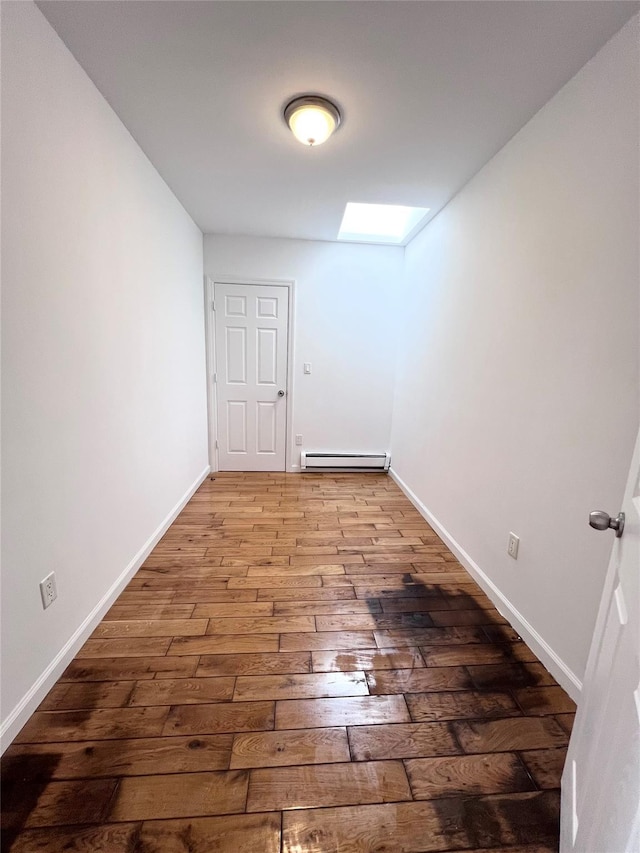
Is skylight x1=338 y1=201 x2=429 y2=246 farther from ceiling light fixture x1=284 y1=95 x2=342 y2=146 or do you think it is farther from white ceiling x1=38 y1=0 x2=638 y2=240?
ceiling light fixture x1=284 y1=95 x2=342 y2=146

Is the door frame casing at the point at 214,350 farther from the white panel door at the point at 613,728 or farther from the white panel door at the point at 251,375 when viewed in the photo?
the white panel door at the point at 613,728

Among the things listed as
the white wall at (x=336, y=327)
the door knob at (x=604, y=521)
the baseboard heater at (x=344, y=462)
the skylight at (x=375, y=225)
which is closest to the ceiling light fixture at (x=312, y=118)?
the skylight at (x=375, y=225)

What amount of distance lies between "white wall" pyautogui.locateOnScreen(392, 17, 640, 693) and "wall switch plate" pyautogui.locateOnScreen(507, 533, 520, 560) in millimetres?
37

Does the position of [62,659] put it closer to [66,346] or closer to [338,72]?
[66,346]

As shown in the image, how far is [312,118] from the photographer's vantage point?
5.38 ft

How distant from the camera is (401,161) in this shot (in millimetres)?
2047

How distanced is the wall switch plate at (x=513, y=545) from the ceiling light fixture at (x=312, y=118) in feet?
7.35

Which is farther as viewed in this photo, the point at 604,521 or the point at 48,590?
the point at 48,590

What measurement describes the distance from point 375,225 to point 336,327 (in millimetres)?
1065

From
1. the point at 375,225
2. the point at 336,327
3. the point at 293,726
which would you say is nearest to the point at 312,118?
the point at 375,225

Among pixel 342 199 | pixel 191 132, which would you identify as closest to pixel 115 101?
pixel 191 132

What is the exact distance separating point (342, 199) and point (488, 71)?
1287mm

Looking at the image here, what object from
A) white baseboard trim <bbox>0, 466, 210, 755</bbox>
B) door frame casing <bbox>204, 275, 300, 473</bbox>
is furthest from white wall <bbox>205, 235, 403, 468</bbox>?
white baseboard trim <bbox>0, 466, 210, 755</bbox>

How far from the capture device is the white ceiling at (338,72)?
1.20 m
